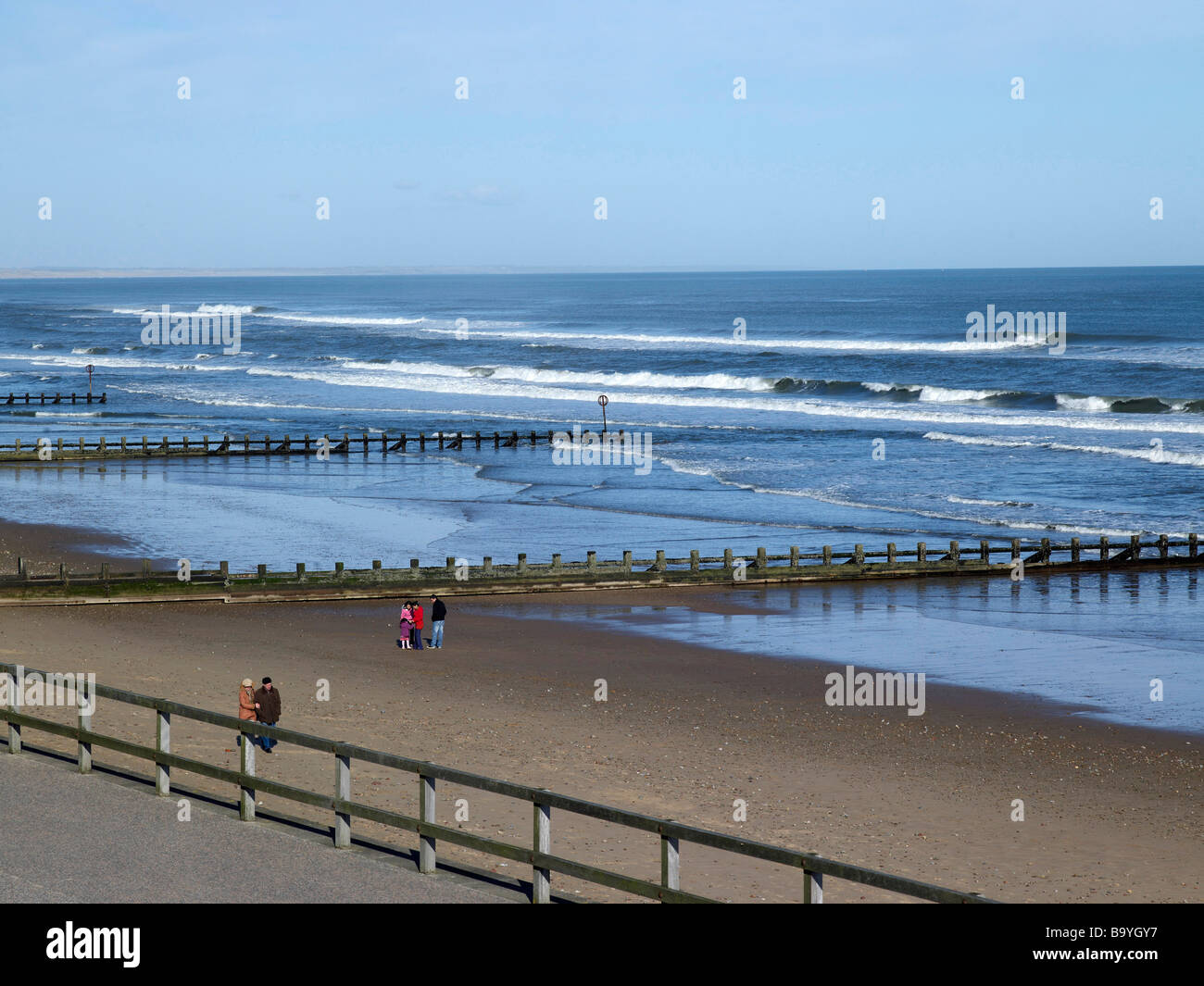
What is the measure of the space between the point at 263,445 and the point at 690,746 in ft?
157

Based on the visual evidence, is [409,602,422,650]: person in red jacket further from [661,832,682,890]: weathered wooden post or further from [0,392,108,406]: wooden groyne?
[0,392,108,406]: wooden groyne

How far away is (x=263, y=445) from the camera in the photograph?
6356 cm

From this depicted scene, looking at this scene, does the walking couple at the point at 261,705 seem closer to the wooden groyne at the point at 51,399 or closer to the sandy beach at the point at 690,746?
the sandy beach at the point at 690,746

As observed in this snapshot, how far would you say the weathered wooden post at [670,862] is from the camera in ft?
32.8

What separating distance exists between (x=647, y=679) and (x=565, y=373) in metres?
91.3

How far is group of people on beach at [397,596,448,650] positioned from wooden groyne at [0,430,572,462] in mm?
36151

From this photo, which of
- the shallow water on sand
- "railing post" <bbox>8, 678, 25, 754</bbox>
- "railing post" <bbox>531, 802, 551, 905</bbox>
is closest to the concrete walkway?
"railing post" <bbox>531, 802, 551, 905</bbox>

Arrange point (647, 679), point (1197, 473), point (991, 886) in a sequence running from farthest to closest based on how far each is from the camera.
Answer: point (1197, 473)
point (647, 679)
point (991, 886)

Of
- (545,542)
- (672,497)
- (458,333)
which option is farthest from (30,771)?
(458,333)

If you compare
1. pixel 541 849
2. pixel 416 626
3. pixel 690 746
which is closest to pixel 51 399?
pixel 416 626

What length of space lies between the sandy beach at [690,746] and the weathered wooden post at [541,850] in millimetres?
863

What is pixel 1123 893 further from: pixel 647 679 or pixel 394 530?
pixel 394 530

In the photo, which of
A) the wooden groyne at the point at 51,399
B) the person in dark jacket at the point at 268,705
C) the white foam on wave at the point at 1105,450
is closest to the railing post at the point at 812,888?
the person in dark jacket at the point at 268,705

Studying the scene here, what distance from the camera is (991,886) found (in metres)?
13.6
